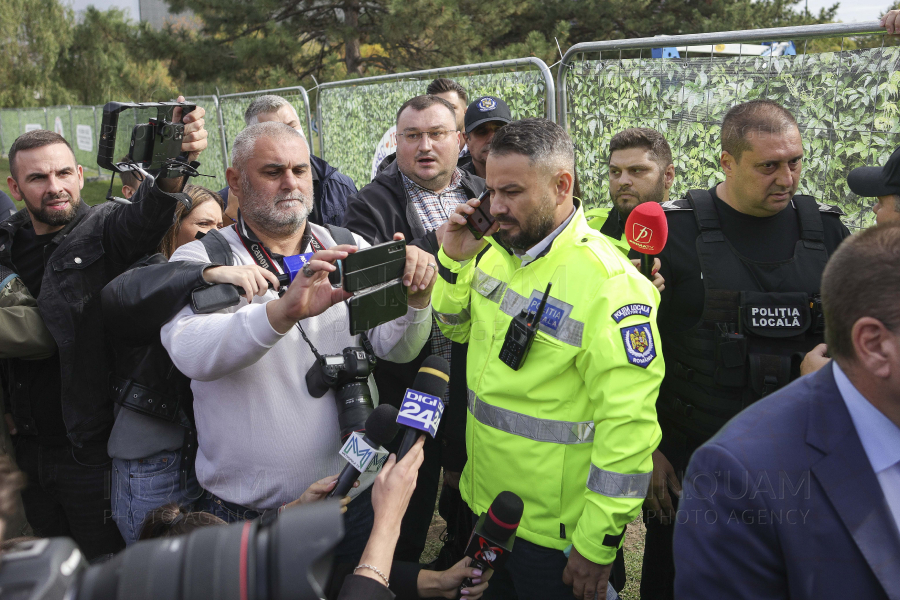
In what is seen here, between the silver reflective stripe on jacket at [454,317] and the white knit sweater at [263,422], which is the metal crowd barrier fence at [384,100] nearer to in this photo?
the silver reflective stripe on jacket at [454,317]

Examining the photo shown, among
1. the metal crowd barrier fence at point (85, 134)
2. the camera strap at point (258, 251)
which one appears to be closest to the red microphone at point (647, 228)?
the camera strap at point (258, 251)

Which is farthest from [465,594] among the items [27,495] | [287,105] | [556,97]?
[287,105]

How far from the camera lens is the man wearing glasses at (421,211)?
3361mm

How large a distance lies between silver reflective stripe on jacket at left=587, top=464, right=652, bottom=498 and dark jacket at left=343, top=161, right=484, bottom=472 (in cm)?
117

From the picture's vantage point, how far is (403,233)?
357 cm

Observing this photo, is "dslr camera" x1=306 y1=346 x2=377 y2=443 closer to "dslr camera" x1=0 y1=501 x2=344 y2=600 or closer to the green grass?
"dslr camera" x1=0 y1=501 x2=344 y2=600

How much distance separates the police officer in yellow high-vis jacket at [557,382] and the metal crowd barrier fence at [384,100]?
2.30 metres

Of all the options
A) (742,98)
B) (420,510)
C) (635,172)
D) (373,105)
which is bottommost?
(420,510)

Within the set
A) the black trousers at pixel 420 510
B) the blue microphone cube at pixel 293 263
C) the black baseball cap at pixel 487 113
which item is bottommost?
the black trousers at pixel 420 510

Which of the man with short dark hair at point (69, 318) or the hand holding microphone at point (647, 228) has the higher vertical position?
the hand holding microphone at point (647, 228)

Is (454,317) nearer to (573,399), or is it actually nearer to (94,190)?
(573,399)

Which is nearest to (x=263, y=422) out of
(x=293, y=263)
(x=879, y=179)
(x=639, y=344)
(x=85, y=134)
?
(x=293, y=263)

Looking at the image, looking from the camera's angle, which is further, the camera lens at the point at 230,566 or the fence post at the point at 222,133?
the fence post at the point at 222,133

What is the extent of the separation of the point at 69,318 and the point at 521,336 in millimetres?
2031
